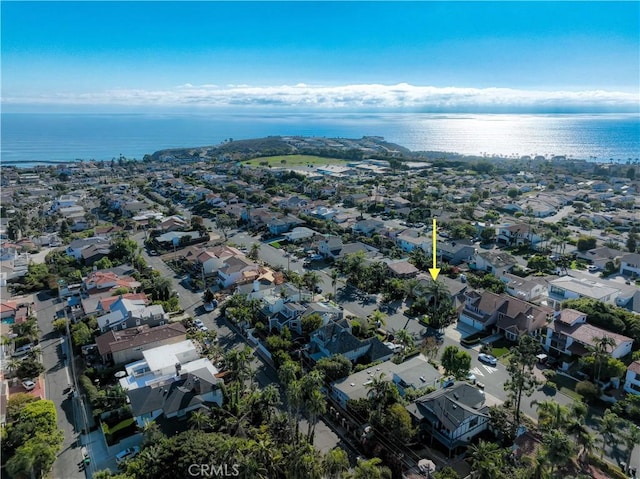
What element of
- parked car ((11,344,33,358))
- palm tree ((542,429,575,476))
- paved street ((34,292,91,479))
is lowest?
paved street ((34,292,91,479))

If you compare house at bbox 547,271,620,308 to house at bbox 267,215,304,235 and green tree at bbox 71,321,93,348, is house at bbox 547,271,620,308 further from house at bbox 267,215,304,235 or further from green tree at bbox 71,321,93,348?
green tree at bbox 71,321,93,348

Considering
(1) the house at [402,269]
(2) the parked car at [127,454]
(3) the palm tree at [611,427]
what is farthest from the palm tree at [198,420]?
(1) the house at [402,269]

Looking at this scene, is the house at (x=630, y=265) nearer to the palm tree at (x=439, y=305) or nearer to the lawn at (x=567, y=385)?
the palm tree at (x=439, y=305)

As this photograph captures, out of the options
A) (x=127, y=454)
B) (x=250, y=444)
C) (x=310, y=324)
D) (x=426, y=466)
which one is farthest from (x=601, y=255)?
(x=127, y=454)

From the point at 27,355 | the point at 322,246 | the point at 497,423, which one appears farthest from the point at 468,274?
the point at 27,355

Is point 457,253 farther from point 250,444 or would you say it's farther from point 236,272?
point 250,444

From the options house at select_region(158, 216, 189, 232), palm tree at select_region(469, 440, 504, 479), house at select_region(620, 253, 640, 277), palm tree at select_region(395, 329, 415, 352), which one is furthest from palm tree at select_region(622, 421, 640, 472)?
house at select_region(158, 216, 189, 232)

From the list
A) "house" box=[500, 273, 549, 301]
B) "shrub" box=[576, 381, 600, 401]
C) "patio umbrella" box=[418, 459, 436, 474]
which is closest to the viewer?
"patio umbrella" box=[418, 459, 436, 474]
